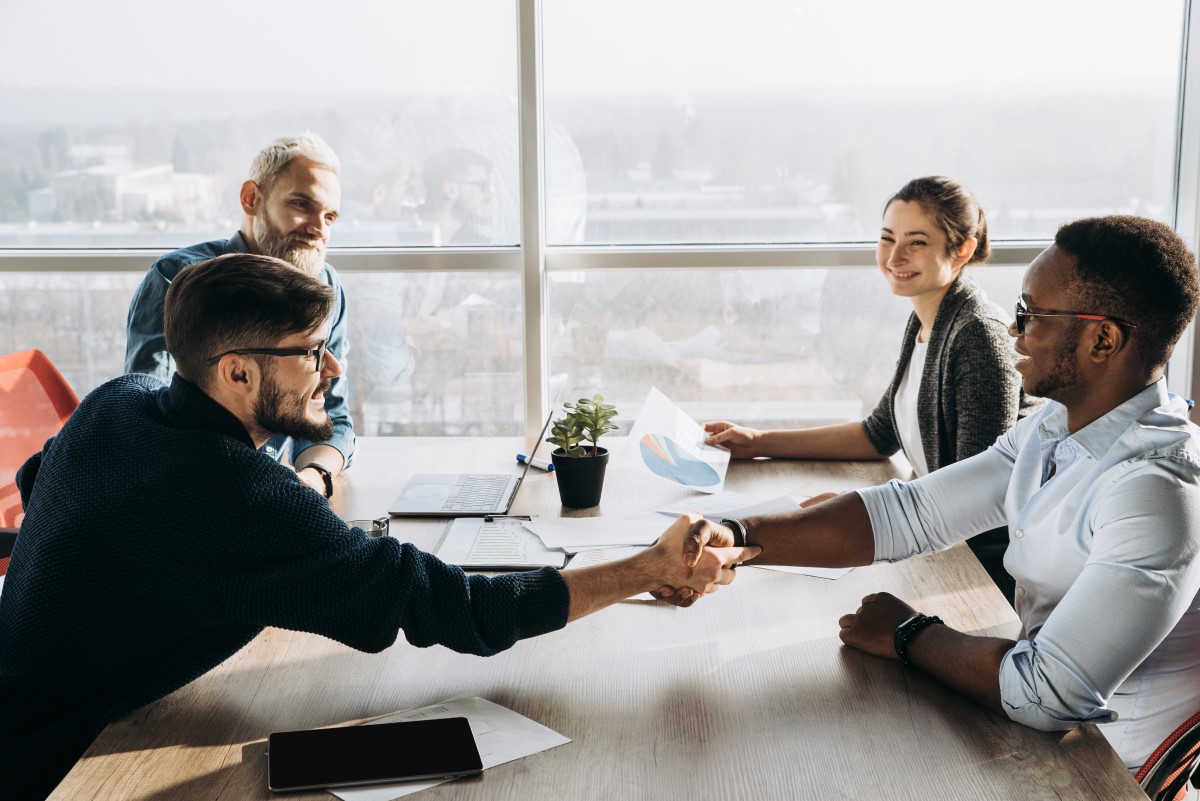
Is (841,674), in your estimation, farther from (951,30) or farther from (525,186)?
(951,30)

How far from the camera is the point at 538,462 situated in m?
2.47

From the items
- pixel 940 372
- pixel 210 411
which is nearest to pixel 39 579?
pixel 210 411

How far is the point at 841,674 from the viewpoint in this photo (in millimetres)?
1410

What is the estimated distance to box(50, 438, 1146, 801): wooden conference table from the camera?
3.76 ft

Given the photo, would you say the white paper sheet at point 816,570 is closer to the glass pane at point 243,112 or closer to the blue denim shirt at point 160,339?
the blue denim shirt at point 160,339

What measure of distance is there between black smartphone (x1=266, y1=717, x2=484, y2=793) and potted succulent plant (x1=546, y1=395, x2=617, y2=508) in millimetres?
897

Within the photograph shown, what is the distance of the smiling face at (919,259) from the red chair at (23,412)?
1.99m

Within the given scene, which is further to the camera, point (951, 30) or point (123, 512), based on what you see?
point (951, 30)

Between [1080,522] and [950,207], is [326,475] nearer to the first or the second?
[1080,522]

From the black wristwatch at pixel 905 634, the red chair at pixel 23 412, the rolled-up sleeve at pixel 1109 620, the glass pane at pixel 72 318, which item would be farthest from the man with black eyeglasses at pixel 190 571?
the glass pane at pixel 72 318

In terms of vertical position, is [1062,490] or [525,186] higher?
[525,186]

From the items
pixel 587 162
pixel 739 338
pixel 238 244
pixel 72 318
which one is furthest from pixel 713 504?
pixel 72 318

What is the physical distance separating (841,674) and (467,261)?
7.57 ft

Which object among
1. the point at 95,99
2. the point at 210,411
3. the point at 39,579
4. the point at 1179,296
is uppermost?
the point at 95,99
